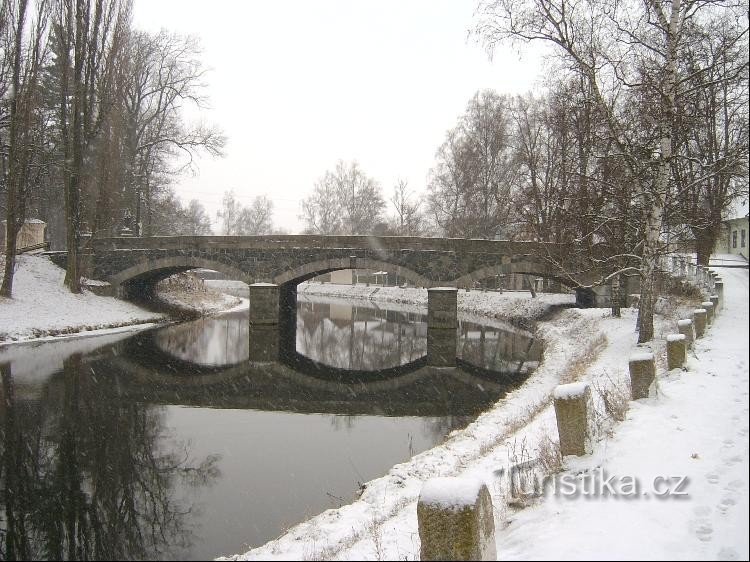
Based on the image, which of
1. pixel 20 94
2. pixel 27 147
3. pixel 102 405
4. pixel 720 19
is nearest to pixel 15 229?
pixel 27 147

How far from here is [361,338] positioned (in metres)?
23.6

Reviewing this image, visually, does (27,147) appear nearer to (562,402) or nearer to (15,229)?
(15,229)

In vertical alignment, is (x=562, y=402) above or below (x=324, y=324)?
above

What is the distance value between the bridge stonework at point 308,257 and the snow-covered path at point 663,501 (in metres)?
16.9

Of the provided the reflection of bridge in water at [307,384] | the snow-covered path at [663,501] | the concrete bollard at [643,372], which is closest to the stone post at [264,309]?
the reflection of bridge in water at [307,384]

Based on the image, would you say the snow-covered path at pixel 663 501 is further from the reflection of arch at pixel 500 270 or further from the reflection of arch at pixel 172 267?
the reflection of arch at pixel 172 267

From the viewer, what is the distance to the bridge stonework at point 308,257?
23.4 m

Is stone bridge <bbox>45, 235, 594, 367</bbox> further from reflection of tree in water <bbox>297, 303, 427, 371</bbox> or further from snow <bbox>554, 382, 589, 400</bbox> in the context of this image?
snow <bbox>554, 382, 589, 400</bbox>

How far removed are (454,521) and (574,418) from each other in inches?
83.1

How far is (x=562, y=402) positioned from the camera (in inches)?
189

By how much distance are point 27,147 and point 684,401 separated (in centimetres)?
2102

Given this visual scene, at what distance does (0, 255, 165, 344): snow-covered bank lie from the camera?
18.5 metres

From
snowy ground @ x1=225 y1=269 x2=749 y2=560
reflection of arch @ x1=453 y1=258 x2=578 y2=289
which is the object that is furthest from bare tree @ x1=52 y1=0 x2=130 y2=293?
snowy ground @ x1=225 y1=269 x2=749 y2=560

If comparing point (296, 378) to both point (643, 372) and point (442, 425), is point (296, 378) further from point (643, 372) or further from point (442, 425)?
point (643, 372)
